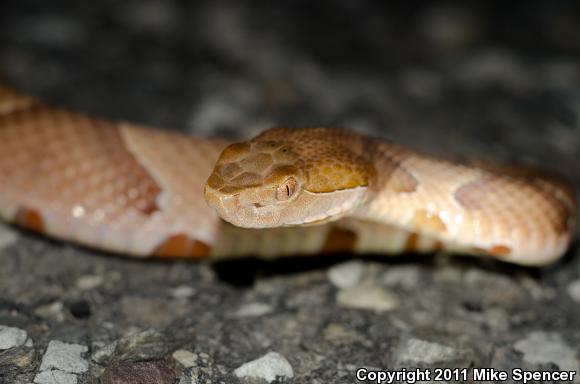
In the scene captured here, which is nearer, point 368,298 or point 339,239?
point 368,298

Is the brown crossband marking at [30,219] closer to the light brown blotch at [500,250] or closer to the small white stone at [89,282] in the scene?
the small white stone at [89,282]

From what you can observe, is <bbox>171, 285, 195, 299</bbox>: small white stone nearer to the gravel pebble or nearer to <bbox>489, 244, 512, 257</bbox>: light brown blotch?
the gravel pebble

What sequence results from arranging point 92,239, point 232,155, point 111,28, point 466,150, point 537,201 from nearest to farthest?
point 232,155 → point 537,201 → point 92,239 → point 466,150 → point 111,28

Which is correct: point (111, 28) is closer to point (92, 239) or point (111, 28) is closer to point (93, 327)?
point (92, 239)

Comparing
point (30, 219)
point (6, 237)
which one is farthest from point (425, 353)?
point (6, 237)

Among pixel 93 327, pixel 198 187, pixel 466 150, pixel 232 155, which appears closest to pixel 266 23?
pixel 466 150

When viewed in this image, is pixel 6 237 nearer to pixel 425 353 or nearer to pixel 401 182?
pixel 401 182
